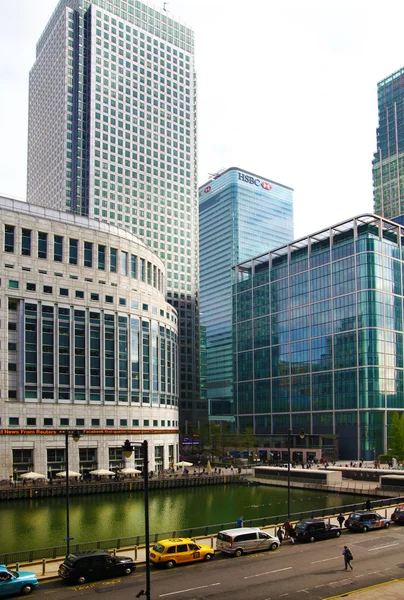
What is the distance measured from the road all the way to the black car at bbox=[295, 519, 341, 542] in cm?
201

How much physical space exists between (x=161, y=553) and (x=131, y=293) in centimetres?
7094

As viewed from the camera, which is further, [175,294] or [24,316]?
[175,294]

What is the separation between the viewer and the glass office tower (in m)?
134

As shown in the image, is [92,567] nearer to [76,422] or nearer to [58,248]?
[76,422]

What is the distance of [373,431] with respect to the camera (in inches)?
5217

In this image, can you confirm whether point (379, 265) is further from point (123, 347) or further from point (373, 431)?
point (123, 347)

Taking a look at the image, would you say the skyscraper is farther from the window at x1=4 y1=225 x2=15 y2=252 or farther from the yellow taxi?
the yellow taxi

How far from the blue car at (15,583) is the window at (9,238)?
6499cm

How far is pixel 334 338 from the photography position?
142 meters

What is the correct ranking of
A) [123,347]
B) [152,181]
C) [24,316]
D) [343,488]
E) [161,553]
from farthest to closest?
1. [152,181]
2. [123,347]
3. [24,316]
4. [343,488]
5. [161,553]

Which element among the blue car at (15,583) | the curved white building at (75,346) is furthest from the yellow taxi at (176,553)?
the curved white building at (75,346)

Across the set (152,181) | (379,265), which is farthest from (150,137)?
(379,265)

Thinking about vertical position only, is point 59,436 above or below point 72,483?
above

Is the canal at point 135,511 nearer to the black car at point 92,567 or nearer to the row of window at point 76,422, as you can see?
the black car at point 92,567
